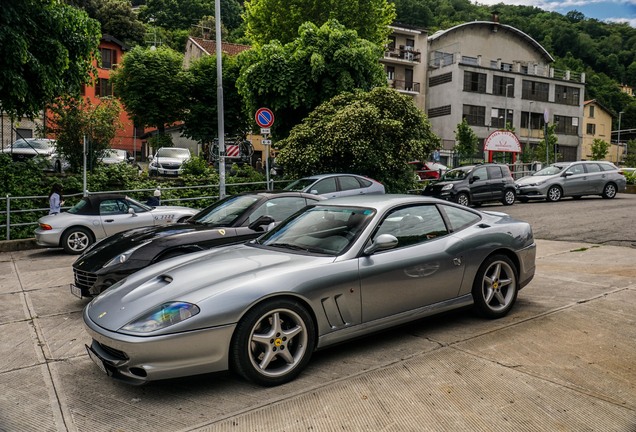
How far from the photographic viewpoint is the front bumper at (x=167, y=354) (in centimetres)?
364

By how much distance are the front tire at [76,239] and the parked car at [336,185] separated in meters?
4.77

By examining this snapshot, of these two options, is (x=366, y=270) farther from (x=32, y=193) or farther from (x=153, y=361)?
(x=32, y=193)

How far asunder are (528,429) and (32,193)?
14623mm

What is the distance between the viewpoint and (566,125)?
194 feet

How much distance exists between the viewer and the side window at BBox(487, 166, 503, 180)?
2011cm

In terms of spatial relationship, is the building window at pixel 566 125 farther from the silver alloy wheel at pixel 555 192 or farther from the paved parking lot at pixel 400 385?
the paved parking lot at pixel 400 385

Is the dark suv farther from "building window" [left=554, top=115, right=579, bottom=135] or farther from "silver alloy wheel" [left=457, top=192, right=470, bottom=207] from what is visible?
"building window" [left=554, top=115, right=579, bottom=135]

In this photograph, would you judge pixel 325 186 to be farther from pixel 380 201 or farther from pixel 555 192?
pixel 555 192

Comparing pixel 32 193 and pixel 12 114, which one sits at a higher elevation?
pixel 12 114

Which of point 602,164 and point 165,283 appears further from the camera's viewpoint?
point 602,164

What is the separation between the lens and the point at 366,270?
4453 mm

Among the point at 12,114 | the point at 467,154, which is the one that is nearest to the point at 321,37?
the point at 12,114

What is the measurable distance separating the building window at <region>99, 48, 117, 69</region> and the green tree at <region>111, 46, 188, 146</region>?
10637 mm

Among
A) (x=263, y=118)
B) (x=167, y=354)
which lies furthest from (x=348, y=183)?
(x=167, y=354)
